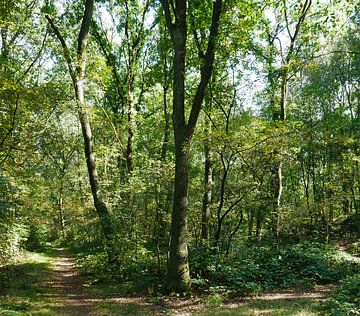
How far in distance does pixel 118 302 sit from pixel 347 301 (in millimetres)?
5785

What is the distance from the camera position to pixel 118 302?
8906mm

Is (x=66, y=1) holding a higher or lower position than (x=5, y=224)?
higher

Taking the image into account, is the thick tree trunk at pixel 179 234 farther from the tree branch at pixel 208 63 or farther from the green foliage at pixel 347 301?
the green foliage at pixel 347 301

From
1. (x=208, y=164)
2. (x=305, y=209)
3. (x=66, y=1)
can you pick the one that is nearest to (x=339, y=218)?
(x=305, y=209)

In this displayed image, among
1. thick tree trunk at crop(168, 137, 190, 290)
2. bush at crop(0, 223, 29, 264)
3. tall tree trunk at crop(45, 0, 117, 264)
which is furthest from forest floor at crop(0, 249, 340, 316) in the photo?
tall tree trunk at crop(45, 0, 117, 264)

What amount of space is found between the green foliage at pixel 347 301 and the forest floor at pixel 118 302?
392 mm

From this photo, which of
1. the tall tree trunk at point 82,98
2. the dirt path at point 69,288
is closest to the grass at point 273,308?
the dirt path at point 69,288

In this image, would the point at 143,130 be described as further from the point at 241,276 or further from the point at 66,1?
the point at 241,276

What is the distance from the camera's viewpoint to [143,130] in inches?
859

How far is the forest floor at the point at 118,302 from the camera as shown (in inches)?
286

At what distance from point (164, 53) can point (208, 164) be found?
6872 millimetres

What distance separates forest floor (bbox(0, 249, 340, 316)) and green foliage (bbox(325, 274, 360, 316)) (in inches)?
15.4

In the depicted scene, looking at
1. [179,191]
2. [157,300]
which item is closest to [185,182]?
[179,191]

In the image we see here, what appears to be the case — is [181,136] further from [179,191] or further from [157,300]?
[157,300]
